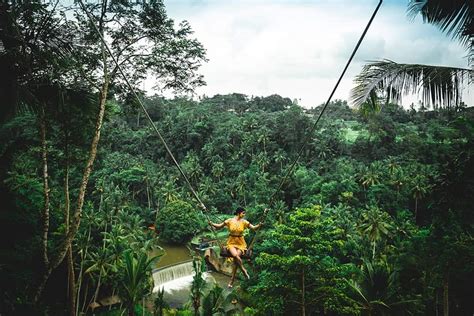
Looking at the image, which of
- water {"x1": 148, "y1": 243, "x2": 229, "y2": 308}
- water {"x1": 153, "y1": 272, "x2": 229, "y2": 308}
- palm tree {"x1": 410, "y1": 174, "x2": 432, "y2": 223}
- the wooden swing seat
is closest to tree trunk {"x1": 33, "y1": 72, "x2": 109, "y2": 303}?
the wooden swing seat

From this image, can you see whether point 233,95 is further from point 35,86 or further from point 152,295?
point 35,86

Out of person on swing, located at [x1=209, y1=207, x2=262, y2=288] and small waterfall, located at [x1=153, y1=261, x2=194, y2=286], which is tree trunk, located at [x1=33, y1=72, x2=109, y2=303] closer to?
person on swing, located at [x1=209, y1=207, x2=262, y2=288]

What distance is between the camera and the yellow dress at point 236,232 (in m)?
5.78

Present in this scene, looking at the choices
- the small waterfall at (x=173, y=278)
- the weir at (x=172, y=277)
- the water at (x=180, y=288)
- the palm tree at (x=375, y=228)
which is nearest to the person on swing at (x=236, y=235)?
the water at (x=180, y=288)

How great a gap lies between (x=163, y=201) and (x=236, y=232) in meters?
34.8

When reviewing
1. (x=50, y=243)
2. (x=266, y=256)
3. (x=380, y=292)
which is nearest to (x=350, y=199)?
(x=380, y=292)

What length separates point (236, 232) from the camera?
582 cm

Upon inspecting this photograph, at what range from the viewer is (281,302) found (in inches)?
564

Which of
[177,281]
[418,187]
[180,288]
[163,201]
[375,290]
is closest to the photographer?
[375,290]

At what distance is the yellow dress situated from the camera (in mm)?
5777

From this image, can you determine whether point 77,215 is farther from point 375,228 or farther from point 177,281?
point 375,228

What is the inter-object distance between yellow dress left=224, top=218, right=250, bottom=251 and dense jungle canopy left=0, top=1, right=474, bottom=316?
107 centimetres

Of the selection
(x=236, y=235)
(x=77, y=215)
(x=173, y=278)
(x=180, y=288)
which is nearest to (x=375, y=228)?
(x=180, y=288)

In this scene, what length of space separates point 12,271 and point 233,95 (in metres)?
68.5
